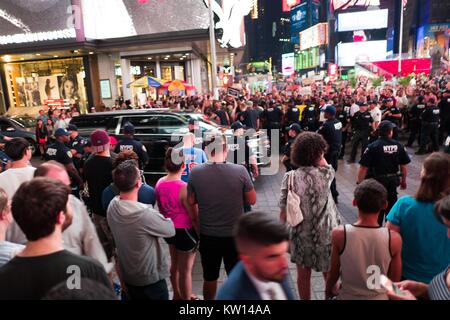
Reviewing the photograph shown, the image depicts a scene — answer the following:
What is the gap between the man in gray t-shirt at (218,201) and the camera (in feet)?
11.7

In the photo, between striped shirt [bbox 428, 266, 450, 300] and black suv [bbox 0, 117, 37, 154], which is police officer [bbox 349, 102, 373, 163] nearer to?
striped shirt [bbox 428, 266, 450, 300]

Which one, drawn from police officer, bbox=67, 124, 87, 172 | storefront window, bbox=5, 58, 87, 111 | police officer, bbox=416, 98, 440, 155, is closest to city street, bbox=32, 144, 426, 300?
police officer, bbox=416, 98, 440, 155

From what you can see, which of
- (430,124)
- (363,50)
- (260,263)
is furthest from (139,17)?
(363,50)

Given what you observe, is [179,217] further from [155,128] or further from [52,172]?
[155,128]

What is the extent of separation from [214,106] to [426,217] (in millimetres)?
11592

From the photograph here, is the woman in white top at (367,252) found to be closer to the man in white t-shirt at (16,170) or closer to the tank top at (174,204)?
the tank top at (174,204)

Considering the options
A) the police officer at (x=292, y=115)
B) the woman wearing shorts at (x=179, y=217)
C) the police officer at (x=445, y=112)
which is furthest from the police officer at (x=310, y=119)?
the woman wearing shorts at (x=179, y=217)

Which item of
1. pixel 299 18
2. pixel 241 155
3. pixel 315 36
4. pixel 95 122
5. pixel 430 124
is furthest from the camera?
pixel 299 18

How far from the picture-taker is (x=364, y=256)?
103 inches

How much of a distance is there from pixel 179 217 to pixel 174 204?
6.1 inches

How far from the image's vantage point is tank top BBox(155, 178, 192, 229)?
3.89 m

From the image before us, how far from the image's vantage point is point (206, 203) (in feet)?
11.8
